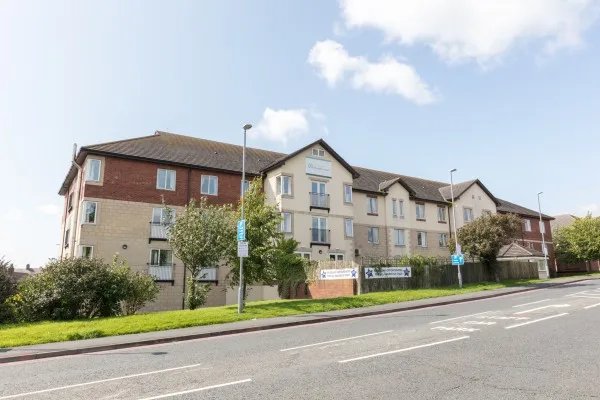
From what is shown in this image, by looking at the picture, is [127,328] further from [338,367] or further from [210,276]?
[210,276]

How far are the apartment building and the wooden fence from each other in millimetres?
6471

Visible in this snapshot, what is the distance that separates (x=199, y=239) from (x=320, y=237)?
581 inches

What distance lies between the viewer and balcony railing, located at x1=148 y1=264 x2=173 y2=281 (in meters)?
27.5

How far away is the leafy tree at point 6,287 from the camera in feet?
57.9

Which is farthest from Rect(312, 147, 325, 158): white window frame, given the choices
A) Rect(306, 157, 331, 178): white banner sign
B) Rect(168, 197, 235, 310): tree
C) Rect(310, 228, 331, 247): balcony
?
Rect(168, 197, 235, 310): tree

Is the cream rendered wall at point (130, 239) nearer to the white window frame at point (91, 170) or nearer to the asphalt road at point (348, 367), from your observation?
the white window frame at point (91, 170)

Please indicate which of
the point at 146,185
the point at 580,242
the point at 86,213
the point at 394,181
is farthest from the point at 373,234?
the point at 580,242

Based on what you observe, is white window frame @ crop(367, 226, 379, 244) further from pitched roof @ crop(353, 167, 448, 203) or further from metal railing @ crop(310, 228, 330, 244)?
metal railing @ crop(310, 228, 330, 244)

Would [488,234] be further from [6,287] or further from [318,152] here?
[6,287]

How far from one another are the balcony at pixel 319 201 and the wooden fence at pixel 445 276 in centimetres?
885

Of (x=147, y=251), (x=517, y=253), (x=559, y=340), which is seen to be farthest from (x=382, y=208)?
(x=559, y=340)

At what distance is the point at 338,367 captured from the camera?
7.86 m

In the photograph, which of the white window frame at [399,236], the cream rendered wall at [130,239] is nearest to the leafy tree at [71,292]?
the cream rendered wall at [130,239]

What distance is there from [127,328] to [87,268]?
228 inches
